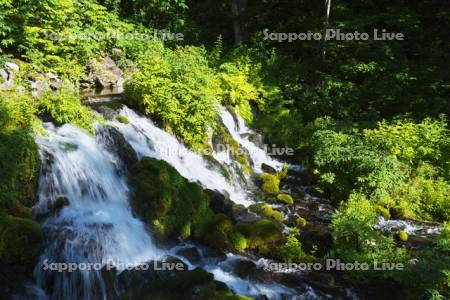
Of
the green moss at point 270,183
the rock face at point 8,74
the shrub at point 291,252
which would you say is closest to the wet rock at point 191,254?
the shrub at point 291,252

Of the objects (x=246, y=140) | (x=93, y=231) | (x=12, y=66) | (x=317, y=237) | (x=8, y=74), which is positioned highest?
(x=12, y=66)

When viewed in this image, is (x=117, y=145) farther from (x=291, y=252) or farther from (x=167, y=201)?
(x=291, y=252)

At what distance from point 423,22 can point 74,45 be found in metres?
15.1

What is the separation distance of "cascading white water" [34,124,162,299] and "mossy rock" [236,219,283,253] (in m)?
1.92

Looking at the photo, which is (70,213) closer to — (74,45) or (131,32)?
(74,45)

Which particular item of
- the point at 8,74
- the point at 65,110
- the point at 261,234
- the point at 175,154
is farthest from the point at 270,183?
the point at 8,74

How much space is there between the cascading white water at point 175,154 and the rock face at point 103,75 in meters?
3.65

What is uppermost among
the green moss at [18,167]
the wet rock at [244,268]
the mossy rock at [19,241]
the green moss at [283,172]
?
the green moss at [18,167]

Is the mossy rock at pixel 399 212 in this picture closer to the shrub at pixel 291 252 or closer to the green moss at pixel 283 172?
the green moss at pixel 283 172

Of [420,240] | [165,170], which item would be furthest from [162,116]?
[420,240]

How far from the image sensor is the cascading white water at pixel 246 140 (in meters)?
14.6

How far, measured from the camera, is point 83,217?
843cm

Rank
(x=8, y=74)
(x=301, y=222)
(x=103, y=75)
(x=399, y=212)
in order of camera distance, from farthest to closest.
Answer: (x=103, y=75)
(x=8, y=74)
(x=399, y=212)
(x=301, y=222)

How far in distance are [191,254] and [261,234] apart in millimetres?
1645
